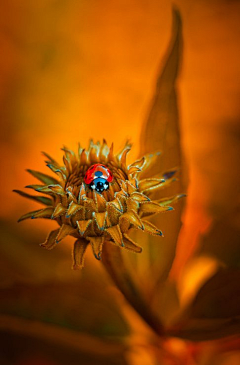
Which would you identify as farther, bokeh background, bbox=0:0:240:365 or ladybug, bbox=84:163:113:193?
bokeh background, bbox=0:0:240:365

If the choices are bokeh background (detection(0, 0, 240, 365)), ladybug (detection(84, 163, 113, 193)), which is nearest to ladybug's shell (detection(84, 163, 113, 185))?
ladybug (detection(84, 163, 113, 193))

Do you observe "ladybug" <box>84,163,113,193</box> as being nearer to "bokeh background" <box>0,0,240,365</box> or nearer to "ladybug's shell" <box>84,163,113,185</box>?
"ladybug's shell" <box>84,163,113,185</box>

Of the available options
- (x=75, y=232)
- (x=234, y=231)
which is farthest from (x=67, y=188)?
(x=234, y=231)

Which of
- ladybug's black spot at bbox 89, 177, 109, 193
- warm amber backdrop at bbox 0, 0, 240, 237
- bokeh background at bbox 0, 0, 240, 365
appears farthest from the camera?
warm amber backdrop at bbox 0, 0, 240, 237

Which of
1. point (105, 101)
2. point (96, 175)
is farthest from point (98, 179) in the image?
point (105, 101)

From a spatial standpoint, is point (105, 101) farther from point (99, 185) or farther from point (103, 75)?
point (99, 185)
